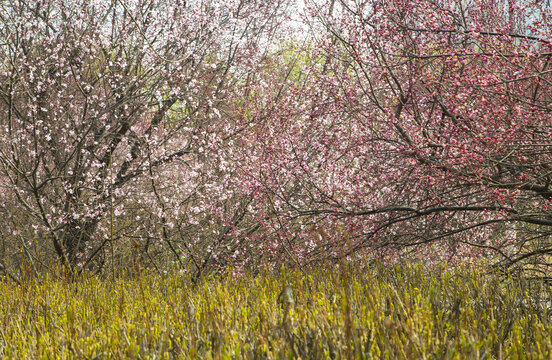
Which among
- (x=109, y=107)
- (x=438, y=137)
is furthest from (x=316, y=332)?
(x=109, y=107)

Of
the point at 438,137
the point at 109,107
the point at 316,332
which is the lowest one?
the point at 316,332

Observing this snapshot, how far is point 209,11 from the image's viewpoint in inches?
348

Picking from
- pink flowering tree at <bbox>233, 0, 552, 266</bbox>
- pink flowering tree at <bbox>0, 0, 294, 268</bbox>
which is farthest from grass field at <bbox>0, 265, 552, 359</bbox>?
Result: pink flowering tree at <bbox>0, 0, 294, 268</bbox>

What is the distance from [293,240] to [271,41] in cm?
477

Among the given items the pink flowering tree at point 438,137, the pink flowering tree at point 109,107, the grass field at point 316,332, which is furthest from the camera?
the pink flowering tree at point 109,107

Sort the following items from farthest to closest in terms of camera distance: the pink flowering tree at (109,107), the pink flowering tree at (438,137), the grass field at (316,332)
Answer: the pink flowering tree at (109,107), the pink flowering tree at (438,137), the grass field at (316,332)

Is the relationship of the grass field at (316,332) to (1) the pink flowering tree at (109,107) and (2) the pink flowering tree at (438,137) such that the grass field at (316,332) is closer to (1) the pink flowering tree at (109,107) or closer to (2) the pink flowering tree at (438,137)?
(2) the pink flowering tree at (438,137)

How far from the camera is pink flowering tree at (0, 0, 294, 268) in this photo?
8.30 metres

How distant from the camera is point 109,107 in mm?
8188

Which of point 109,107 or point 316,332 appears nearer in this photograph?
point 316,332

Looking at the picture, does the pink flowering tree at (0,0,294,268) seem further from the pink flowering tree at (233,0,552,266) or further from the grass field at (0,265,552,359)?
the grass field at (0,265,552,359)

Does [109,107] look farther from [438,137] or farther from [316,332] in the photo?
[316,332]

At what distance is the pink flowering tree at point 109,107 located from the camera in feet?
27.2

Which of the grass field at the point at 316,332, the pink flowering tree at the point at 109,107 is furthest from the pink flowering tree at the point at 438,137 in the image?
the pink flowering tree at the point at 109,107
